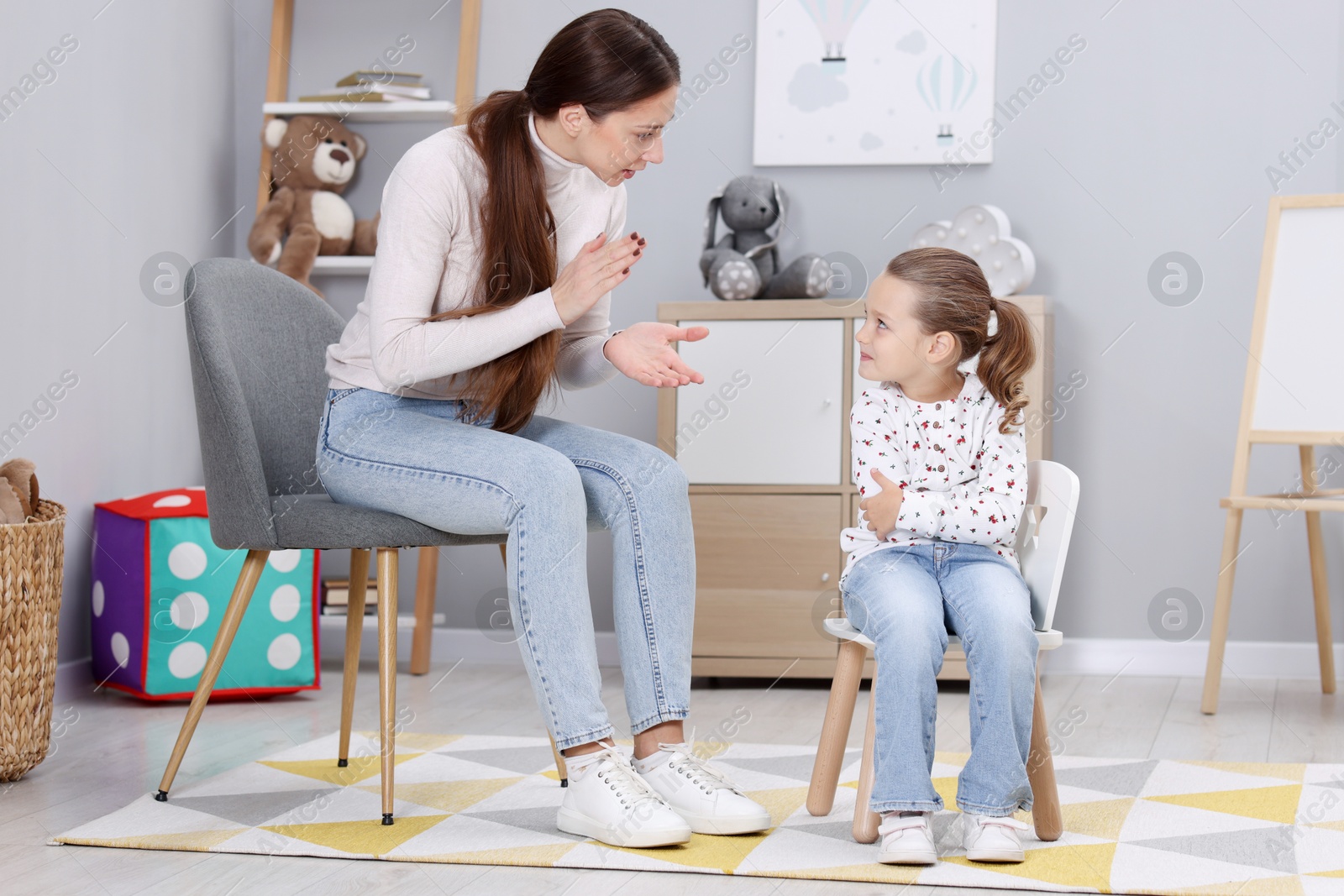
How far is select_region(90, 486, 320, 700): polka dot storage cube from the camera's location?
7.22 ft

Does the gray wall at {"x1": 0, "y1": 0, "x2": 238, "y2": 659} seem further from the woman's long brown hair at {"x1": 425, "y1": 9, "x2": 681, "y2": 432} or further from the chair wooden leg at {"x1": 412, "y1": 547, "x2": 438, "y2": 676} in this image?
the woman's long brown hair at {"x1": 425, "y1": 9, "x2": 681, "y2": 432}

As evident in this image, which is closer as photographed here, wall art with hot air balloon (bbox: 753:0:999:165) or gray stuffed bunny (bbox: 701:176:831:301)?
gray stuffed bunny (bbox: 701:176:831:301)

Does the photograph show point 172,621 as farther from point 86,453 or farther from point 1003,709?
point 1003,709

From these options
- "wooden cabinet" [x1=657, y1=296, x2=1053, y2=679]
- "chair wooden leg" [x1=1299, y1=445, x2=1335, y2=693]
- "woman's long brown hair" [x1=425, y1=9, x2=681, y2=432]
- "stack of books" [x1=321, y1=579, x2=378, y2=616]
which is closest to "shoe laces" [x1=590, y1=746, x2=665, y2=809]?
"woman's long brown hair" [x1=425, y1=9, x2=681, y2=432]

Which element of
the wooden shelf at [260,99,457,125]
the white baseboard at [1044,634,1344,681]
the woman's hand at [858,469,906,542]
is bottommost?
the white baseboard at [1044,634,1344,681]

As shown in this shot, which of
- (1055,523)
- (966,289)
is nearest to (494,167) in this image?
(966,289)

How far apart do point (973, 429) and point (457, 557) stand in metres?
1.74

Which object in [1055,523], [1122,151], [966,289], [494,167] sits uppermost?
[1122,151]

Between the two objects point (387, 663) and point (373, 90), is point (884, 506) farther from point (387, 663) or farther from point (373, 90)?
point (373, 90)

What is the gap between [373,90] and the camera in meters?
2.79

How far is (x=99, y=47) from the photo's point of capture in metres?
2.37

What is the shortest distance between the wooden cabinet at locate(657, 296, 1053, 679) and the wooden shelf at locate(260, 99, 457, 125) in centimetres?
76

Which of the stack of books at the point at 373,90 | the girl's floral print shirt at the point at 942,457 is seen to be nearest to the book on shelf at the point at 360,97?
the stack of books at the point at 373,90

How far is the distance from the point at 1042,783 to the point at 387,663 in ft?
2.39
